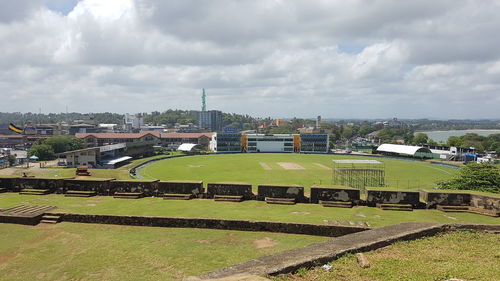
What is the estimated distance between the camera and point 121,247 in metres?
10.9

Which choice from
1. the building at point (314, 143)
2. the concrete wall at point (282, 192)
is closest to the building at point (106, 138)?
the building at point (314, 143)

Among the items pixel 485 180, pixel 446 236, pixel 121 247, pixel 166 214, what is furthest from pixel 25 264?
pixel 485 180

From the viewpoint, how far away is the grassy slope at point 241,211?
1359 centimetres

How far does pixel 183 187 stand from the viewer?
58.1 ft

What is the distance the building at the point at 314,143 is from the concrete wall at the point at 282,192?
7550 centimetres

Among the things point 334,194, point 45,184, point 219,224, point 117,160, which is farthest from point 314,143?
point 219,224

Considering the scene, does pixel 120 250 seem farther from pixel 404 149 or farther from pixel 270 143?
pixel 270 143

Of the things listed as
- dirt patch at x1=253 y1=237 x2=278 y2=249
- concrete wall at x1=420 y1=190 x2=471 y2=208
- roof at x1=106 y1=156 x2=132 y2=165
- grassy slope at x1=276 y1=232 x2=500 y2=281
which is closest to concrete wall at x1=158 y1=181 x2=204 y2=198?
dirt patch at x1=253 y1=237 x2=278 y2=249

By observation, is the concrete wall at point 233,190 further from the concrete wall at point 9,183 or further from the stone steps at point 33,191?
the concrete wall at point 9,183

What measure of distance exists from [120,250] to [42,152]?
244 ft

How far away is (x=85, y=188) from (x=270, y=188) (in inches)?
433

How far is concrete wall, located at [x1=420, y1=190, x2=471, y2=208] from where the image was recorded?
15700 millimetres

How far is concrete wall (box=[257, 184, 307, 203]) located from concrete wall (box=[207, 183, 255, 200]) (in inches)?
24.3

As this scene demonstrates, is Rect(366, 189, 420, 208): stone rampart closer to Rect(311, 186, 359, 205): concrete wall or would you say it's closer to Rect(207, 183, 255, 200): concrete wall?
Rect(311, 186, 359, 205): concrete wall
